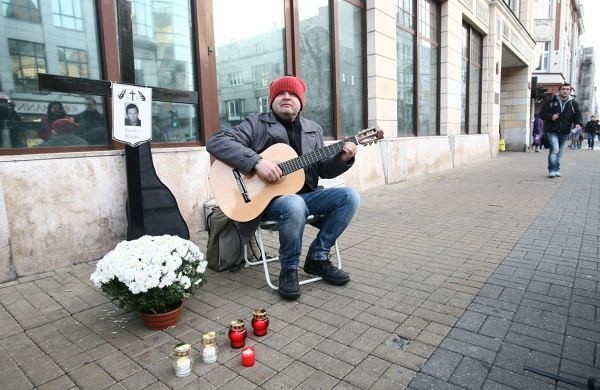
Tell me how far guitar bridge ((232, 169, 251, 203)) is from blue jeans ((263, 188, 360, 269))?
0.56ft

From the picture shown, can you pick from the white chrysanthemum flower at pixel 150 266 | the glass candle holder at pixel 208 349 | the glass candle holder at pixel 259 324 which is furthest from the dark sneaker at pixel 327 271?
the glass candle holder at pixel 208 349

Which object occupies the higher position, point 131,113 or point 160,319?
point 131,113

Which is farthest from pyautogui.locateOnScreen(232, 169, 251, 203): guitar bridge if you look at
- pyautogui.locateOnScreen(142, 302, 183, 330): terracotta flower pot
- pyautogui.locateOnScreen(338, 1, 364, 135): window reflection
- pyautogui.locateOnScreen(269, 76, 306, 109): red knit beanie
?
pyautogui.locateOnScreen(338, 1, 364, 135): window reflection

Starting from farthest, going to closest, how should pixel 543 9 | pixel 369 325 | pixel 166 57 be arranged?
1. pixel 543 9
2. pixel 166 57
3. pixel 369 325

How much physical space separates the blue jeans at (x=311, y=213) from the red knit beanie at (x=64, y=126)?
2204mm

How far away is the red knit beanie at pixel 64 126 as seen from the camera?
376 cm

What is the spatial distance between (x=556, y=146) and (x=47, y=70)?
9.16 m

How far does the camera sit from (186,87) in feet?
15.7

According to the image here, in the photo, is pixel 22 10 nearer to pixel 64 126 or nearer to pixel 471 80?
pixel 64 126

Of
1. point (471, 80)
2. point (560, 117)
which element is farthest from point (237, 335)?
point (471, 80)

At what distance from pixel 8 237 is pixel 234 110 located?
3071mm

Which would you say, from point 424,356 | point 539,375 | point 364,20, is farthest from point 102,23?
point 364,20

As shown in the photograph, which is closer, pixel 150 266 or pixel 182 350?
pixel 182 350

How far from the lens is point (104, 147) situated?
13.2ft
